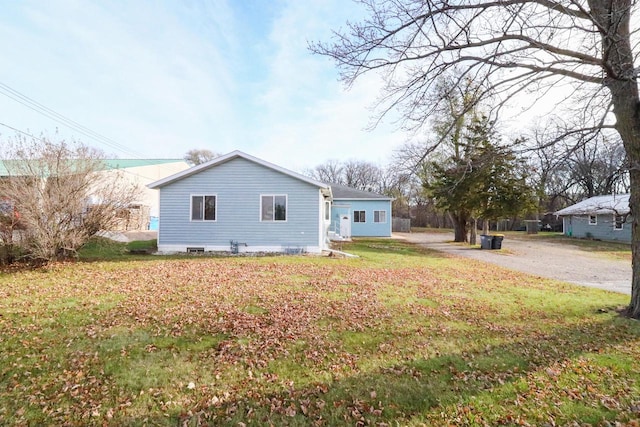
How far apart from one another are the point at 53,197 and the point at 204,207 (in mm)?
5374

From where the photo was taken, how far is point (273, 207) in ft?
44.2

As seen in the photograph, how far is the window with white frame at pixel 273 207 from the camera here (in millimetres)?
13445

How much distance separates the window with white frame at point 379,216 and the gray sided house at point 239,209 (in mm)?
13653

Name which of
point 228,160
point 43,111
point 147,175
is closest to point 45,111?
point 43,111

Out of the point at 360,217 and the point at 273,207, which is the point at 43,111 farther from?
the point at 360,217

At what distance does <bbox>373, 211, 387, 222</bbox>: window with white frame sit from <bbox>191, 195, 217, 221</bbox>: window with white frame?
52.0 ft

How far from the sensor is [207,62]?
12.0 metres

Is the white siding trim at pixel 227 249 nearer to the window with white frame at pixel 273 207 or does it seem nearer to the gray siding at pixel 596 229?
the window with white frame at pixel 273 207

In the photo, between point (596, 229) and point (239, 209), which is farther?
point (596, 229)

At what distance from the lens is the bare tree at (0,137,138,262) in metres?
8.73

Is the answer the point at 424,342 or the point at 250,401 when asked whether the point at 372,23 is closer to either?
the point at 424,342

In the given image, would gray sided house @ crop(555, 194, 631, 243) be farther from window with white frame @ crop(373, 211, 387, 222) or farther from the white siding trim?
the white siding trim

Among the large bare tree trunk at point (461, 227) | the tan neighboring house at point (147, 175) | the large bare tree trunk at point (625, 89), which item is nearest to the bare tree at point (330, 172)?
the tan neighboring house at point (147, 175)

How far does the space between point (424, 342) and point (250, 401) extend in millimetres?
2548
